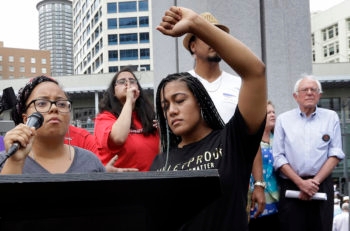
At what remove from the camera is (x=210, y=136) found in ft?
8.20

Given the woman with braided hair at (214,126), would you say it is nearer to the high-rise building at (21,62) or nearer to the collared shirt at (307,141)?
the collared shirt at (307,141)

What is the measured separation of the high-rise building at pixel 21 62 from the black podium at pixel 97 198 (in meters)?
135

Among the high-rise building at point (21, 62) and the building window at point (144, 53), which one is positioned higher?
the high-rise building at point (21, 62)

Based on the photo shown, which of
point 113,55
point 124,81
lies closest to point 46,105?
point 124,81

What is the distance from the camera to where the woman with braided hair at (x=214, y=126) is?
2092 mm

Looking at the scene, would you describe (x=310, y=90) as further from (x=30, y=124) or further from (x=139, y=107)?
(x=30, y=124)

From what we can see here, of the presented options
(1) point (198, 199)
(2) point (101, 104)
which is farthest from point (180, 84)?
(2) point (101, 104)

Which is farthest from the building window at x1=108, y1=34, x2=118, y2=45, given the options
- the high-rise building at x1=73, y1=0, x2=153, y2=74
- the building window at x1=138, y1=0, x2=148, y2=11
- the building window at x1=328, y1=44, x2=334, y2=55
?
the building window at x1=328, y1=44, x2=334, y2=55

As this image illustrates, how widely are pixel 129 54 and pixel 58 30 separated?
252 ft

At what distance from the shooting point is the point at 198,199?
160cm

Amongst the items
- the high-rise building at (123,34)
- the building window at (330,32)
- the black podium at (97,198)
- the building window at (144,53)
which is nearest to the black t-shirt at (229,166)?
the black podium at (97,198)

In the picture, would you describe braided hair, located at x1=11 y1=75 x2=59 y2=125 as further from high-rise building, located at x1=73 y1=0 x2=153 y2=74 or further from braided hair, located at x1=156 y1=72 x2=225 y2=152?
high-rise building, located at x1=73 y1=0 x2=153 y2=74

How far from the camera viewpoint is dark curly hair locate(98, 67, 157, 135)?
3951mm

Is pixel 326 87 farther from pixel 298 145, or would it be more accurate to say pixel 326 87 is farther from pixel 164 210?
pixel 164 210
